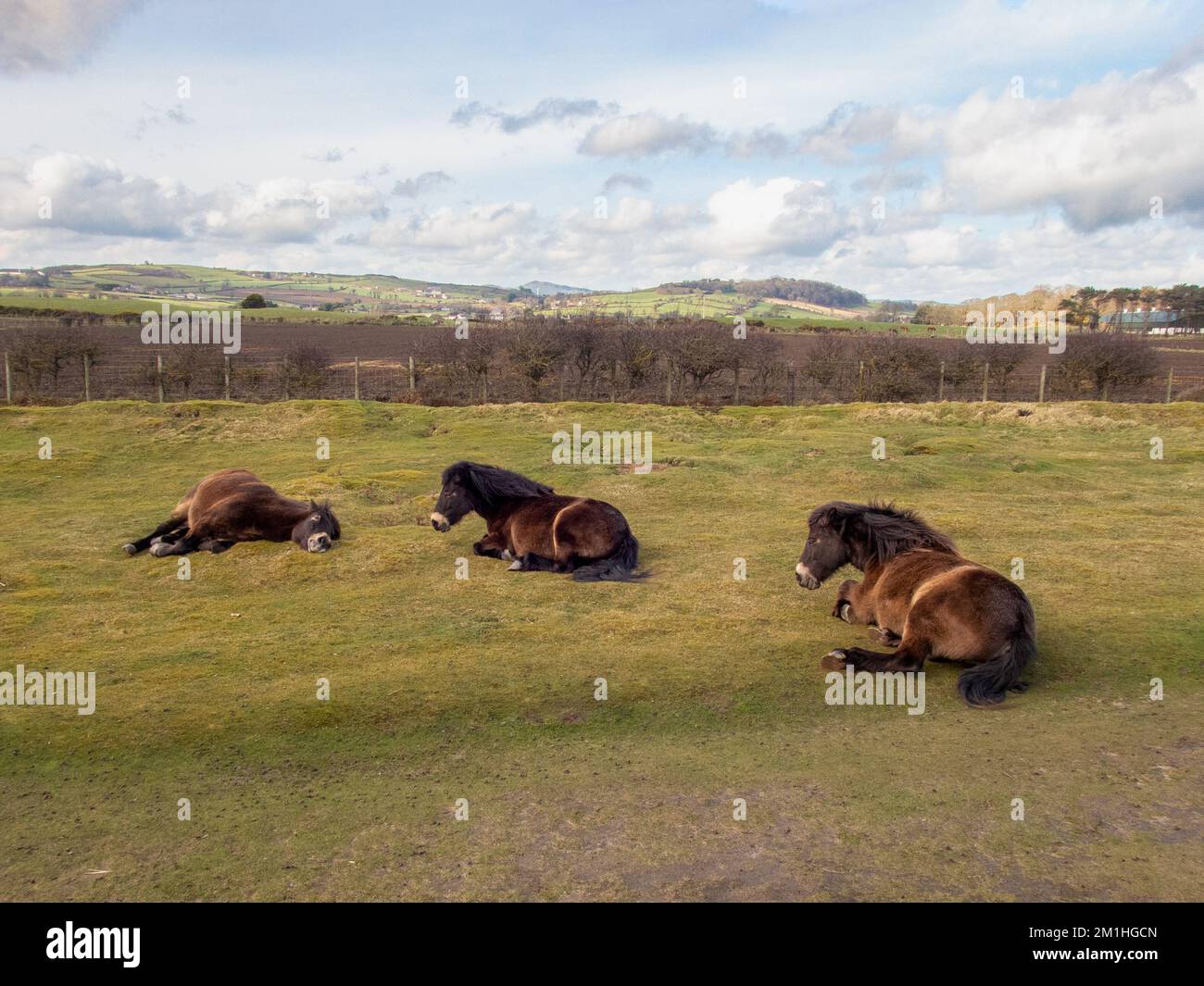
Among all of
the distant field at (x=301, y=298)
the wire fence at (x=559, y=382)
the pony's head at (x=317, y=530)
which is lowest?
the pony's head at (x=317, y=530)

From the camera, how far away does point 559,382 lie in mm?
32594

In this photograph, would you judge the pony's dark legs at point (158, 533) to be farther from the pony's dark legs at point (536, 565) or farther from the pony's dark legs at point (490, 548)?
the pony's dark legs at point (536, 565)

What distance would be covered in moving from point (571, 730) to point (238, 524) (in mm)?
6884

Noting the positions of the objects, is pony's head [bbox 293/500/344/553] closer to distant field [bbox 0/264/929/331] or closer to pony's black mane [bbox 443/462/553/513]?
pony's black mane [bbox 443/462/553/513]

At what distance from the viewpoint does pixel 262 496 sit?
1155 cm

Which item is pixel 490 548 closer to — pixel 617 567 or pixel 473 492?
pixel 473 492

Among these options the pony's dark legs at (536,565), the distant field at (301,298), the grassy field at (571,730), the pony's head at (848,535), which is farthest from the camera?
the distant field at (301,298)

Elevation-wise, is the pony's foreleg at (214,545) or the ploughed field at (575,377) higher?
the ploughed field at (575,377)

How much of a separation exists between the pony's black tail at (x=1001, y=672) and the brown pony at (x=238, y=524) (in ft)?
24.4

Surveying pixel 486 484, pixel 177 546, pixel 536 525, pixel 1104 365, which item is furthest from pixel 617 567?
pixel 1104 365

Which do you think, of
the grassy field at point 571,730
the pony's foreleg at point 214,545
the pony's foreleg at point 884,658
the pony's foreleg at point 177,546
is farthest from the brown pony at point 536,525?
the pony's foreleg at point 884,658

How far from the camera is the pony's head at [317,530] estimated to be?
35.2 ft

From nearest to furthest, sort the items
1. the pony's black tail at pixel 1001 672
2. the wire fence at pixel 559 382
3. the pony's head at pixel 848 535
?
the pony's black tail at pixel 1001 672 < the pony's head at pixel 848 535 < the wire fence at pixel 559 382

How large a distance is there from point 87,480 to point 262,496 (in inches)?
236
